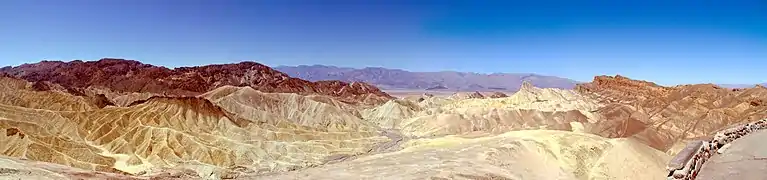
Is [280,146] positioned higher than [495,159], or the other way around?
[495,159]

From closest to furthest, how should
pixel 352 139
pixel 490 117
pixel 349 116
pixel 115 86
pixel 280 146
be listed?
pixel 280 146
pixel 352 139
pixel 490 117
pixel 349 116
pixel 115 86

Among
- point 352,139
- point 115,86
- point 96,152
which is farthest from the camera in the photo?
point 115,86

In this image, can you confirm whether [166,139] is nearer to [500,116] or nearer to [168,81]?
[500,116]

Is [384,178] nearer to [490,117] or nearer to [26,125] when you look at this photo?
[26,125]

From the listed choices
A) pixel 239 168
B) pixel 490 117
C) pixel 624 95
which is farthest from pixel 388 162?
pixel 624 95

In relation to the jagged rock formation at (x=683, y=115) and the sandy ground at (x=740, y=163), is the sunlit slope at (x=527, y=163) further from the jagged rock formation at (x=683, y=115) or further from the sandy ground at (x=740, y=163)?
the sandy ground at (x=740, y=163)

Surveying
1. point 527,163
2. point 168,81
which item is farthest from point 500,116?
point 168,81

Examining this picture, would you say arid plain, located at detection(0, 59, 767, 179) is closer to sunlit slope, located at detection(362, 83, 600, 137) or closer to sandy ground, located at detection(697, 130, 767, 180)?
sunlit slope, located at detection(362, 83, 600, 137)
